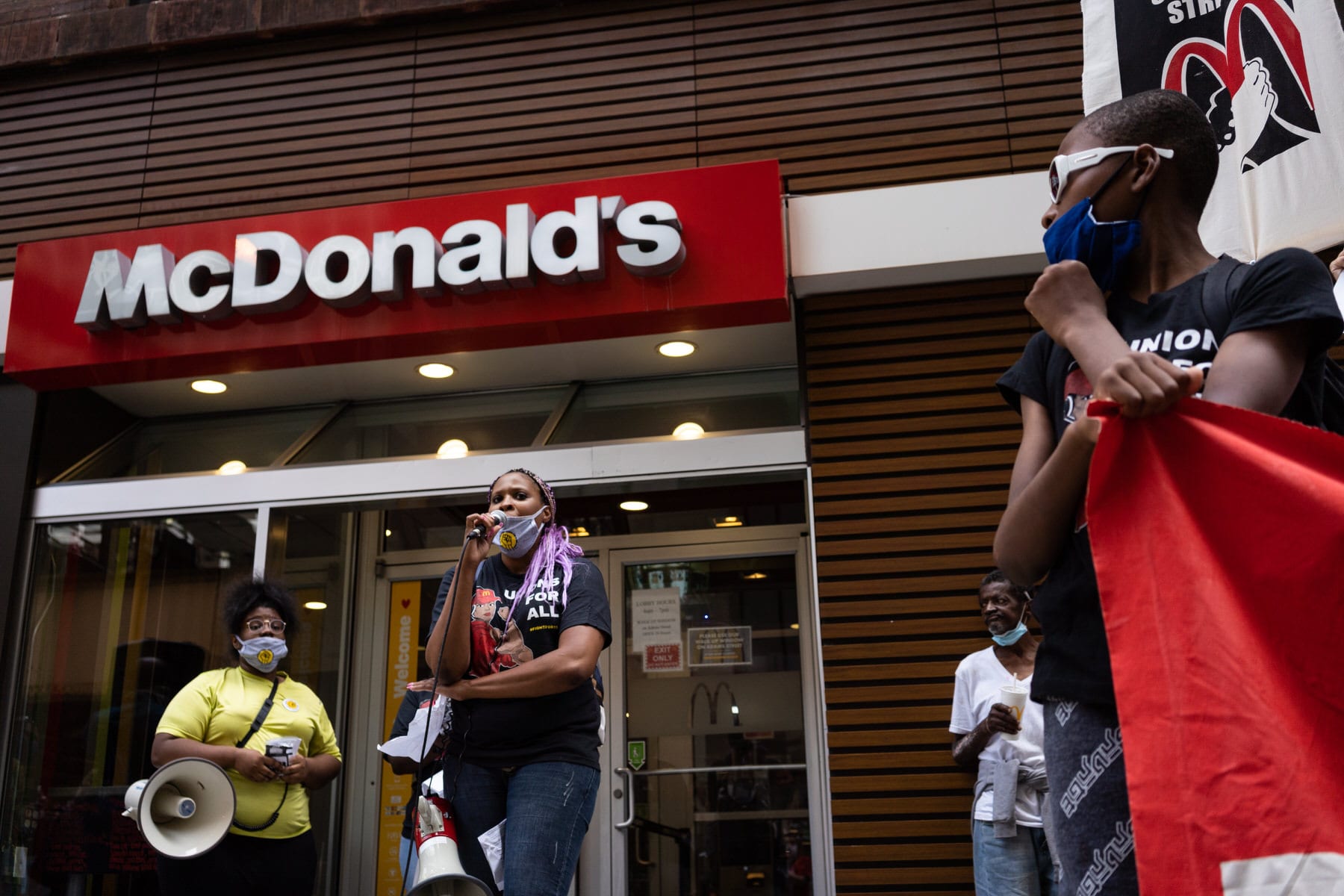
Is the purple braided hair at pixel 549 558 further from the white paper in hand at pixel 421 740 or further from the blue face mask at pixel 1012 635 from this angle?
the blue face mask at pixel 1012 635

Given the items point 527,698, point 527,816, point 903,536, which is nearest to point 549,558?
point 527,698

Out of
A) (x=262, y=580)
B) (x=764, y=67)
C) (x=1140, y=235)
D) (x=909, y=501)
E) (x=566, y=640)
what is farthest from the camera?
(x=764, y=67)

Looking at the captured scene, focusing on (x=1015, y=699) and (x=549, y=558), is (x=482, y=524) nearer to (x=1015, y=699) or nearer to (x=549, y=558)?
(x=549, y=558)

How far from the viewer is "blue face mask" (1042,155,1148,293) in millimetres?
1788

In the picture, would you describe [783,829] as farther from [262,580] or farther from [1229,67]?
[1229,67]

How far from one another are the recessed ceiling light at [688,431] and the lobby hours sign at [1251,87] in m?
2.71

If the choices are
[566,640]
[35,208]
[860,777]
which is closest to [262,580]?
[566,640]

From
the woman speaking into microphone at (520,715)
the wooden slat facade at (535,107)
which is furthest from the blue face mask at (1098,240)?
the wooden slat facade at (535,107)

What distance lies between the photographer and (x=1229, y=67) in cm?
511

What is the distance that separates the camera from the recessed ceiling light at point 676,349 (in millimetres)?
6719

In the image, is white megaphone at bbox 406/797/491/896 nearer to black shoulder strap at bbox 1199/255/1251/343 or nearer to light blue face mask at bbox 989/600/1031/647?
Answer: black shoulder strap at bbox 1199/255/1251/343

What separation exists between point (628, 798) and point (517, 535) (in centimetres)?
379

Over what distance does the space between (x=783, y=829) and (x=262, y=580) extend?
3519 mm

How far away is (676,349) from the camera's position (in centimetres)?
679
